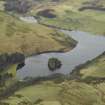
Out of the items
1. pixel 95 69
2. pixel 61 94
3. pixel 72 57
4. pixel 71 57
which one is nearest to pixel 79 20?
pixel 71 57

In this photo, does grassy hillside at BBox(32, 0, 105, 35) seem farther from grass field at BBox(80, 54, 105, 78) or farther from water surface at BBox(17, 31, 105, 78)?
grass field at BBox(80, 54, 105, 78)

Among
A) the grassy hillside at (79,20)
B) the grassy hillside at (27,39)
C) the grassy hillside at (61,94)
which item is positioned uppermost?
the grassy hillside at (61,94)

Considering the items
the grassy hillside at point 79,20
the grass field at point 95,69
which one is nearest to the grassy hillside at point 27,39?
the grass field at point 95,69

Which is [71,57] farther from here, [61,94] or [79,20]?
[79,20]

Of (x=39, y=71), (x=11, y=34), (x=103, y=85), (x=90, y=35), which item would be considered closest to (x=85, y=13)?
(x=90, y=35)

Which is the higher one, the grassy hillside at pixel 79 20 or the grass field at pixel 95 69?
the grass field at pixel 95 69

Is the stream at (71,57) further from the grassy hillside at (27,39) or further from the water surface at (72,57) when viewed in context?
the grassy hillside at (27,39)

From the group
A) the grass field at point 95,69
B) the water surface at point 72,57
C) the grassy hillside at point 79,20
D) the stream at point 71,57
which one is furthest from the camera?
the grassy hillside at point 79,20

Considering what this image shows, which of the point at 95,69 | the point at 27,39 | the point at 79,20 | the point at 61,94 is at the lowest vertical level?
the point at 79,20
